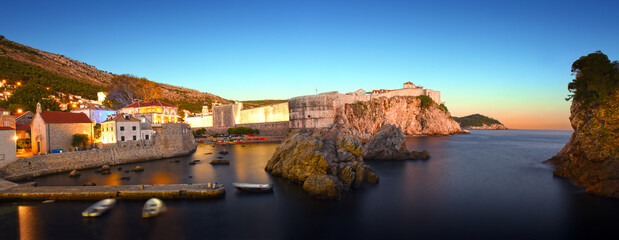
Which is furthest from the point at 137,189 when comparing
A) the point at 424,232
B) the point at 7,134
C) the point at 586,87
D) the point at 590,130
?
the point at 586,87

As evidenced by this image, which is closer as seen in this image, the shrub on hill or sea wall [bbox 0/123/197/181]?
sea wall [bbox 0/123/197/181]

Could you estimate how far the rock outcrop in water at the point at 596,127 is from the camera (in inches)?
497

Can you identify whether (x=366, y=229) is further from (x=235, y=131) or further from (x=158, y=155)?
(x=235, y=131)

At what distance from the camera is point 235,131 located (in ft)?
145

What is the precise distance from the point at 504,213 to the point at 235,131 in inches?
1492

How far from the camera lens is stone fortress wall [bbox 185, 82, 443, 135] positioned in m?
43.1

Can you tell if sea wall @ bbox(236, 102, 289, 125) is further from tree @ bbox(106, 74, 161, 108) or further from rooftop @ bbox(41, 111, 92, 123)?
rooftop @ bbox(41, 111, 92, 123)

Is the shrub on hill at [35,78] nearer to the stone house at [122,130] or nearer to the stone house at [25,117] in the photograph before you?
the stone house at [25,117]

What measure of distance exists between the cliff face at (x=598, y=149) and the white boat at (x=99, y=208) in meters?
20.4

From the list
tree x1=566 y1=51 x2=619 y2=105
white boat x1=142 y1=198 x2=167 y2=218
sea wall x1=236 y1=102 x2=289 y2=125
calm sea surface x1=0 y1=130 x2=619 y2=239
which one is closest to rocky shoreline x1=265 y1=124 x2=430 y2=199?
calm sea surface x1=0 y1=130 x2=619 y2=239

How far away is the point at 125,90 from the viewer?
152ft

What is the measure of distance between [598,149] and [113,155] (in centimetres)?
2958

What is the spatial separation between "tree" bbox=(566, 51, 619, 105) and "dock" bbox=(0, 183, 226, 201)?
743 inches

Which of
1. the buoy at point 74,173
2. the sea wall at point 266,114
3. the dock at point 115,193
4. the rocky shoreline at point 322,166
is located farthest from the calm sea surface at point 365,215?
the sea wall at point 266,114
